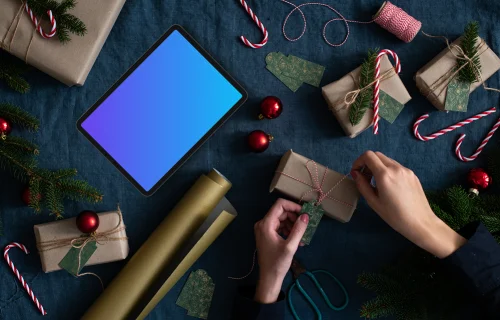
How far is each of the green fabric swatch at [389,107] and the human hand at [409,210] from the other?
6.7 inches

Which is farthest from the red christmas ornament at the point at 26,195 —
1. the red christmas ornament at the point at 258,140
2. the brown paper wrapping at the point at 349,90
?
the brown paper wrapping at the point at 349,90

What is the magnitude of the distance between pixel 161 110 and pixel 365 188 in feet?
1.89

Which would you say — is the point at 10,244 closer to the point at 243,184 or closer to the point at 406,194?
the point at 243,184

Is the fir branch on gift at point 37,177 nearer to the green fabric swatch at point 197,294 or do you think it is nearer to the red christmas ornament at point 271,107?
the green fabric swatch at point 197,294

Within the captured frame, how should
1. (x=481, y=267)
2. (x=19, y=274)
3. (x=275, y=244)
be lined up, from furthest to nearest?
(x=19, y=274) → (x=275, y=244) → (x=481, y=267)

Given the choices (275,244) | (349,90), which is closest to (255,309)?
(275,244)

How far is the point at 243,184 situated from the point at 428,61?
0.63m

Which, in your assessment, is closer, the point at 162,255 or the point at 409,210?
the point at 409,210

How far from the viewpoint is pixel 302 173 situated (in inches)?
48.0

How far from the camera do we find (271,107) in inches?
48.1

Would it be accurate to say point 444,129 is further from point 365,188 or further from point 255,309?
point 255,309

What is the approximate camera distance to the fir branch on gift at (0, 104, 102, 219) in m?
1.17

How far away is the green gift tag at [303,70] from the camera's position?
1295 millimetres

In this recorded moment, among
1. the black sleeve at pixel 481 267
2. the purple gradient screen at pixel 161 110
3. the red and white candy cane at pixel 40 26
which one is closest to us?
the black sleeve at pixel 481 267
